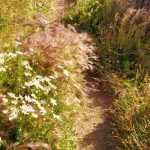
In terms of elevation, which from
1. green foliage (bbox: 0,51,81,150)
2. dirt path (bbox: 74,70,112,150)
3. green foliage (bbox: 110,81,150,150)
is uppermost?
green foliage (bbox: 0,51,81,150)

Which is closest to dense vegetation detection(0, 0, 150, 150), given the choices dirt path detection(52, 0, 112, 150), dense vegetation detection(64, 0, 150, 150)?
dense vegetation detection(64, 0, 150, 150)

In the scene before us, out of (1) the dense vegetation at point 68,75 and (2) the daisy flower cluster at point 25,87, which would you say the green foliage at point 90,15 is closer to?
(1) the dense vegetation at point 68,75

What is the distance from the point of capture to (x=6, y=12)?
21.2ft

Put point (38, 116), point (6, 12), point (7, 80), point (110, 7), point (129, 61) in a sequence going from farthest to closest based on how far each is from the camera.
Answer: point (110, 7)
point (129, 61)
point (6, 12)
point (7, 80)
point (38, 116)

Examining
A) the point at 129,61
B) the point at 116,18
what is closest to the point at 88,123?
the point at 129,61

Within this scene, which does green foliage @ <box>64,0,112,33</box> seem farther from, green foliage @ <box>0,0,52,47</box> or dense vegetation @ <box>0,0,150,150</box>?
green foliage @ <box>0,0,52,47</box>

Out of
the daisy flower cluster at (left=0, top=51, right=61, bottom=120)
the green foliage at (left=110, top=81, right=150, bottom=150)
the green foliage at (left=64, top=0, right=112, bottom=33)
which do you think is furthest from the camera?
the green foliage at (left=64, top=0, right=112, bottom=33)

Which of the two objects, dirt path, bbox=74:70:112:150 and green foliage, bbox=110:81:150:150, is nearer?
green foliage, bbox=110:81:150:150

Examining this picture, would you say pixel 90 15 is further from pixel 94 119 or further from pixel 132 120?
pixel 132 120

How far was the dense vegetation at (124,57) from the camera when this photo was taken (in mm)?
5543

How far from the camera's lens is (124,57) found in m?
7.04

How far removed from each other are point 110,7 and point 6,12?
5.95 feet

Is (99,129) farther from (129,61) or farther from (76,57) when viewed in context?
(129,61)

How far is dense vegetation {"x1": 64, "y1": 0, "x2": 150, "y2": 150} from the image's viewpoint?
554 centimetres
